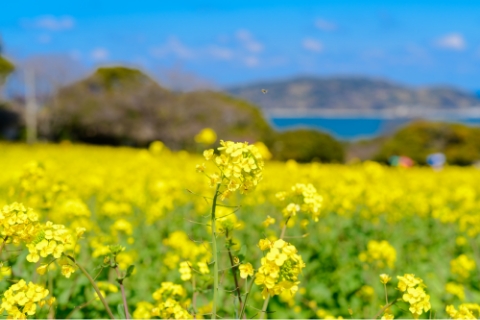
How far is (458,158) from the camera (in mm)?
24125

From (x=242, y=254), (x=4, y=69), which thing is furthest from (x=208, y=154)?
(x=4, y=69)

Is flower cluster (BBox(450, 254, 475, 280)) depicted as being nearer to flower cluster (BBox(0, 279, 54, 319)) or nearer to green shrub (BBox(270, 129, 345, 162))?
flower cluster (BBox(0, 279, 54, 319))

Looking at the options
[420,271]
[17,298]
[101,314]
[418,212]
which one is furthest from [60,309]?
[418,212]

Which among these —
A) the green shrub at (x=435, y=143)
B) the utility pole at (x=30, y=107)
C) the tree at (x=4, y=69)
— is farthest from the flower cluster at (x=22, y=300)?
the tree at (x=4, y=69)

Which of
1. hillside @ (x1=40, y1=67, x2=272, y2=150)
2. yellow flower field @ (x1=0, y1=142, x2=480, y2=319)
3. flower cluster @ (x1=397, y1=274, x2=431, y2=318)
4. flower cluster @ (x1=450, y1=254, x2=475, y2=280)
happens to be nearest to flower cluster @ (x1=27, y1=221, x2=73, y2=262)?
yellow flower field @ (x1=0, y1=142, x2=480, y2=319)

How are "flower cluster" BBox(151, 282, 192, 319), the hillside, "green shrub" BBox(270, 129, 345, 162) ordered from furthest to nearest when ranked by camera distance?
the hillside
"green shrub" BBox(270, 129, 345, 162)
"flower cluster" BBox(151, 282, 192, 319)

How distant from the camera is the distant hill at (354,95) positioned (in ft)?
561

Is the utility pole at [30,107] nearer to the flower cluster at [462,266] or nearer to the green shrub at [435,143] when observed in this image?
the green shrub at [435,143]

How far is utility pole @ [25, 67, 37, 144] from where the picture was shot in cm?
2422

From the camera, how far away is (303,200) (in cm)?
190

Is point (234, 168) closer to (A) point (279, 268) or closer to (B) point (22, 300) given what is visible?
(A) point (279, 268)

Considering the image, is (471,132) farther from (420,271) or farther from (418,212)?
(420,271)

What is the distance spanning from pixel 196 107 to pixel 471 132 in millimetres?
12687

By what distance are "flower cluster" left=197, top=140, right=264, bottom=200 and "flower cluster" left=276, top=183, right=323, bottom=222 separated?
0.41 metres
